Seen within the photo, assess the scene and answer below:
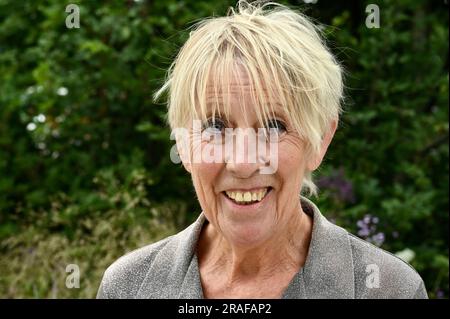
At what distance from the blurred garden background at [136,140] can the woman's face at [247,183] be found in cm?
201

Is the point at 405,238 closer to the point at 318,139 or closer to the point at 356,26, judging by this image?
the point at 356,26

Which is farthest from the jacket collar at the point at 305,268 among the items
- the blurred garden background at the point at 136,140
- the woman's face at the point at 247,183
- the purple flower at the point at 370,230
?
the blurred garden background at the point at 136,140

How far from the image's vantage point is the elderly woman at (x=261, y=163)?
165cm

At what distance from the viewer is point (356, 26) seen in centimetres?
470

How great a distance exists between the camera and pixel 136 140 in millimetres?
4469

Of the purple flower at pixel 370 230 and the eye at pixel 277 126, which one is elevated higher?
the eye at pixel 277 126

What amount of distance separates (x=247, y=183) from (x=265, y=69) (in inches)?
10.2

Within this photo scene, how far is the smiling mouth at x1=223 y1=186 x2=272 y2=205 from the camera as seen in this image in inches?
65.8

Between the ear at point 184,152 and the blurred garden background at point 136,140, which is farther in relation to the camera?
the blurred garden background at point 136,140

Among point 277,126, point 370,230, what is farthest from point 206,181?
point 370,230

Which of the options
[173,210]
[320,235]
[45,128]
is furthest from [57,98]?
[320,235]

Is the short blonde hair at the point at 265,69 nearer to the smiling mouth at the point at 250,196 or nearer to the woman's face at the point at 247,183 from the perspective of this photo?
the woman's face at the point at 247,183

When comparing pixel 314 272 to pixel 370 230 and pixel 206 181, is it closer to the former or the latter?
pixel 206 181

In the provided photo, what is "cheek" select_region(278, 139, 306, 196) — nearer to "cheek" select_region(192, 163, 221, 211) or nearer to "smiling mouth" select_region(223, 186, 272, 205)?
"smiling mouth" select_region(223, 186, 272, 205)
